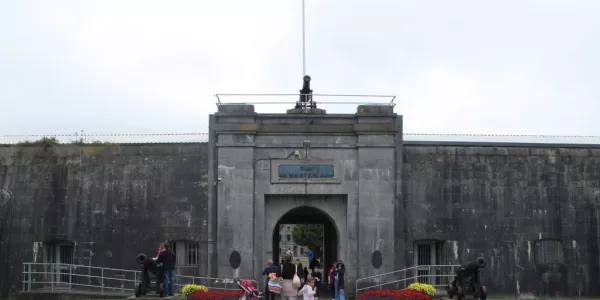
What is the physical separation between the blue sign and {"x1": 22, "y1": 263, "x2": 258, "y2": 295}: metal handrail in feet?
13.4

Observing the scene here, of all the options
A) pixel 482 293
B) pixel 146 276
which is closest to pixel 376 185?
pixel 482 293

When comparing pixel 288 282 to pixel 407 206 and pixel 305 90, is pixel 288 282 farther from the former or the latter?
pixel 305 90

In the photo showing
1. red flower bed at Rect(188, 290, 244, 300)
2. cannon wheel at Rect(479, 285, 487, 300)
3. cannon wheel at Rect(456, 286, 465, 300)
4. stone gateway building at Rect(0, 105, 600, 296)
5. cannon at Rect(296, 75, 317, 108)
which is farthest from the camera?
cannon at Rect(296, 75, 317, 108)

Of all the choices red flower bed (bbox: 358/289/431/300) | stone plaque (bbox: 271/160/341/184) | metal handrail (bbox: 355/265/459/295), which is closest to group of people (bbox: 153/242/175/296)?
red flower bed (bbox: 358/289/431/300)

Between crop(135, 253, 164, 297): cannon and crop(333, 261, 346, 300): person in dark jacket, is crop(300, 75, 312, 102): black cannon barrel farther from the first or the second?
crop(135, 253, 164, 297): cannon

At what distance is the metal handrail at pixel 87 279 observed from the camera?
91.2ft

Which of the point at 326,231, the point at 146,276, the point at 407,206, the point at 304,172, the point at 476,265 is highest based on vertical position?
the point at 304,172

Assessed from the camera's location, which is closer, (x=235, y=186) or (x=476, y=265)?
(x=476, y=265)

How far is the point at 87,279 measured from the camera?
92.8ft

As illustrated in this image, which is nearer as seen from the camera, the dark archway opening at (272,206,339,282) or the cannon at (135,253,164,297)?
the cannon at (135,253,164,297)

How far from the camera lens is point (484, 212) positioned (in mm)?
29000

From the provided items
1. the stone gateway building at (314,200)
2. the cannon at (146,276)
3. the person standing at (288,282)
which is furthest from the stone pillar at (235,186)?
the cannon at (146,276)

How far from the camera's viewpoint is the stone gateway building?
2808cm

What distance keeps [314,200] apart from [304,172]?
3.91ft
